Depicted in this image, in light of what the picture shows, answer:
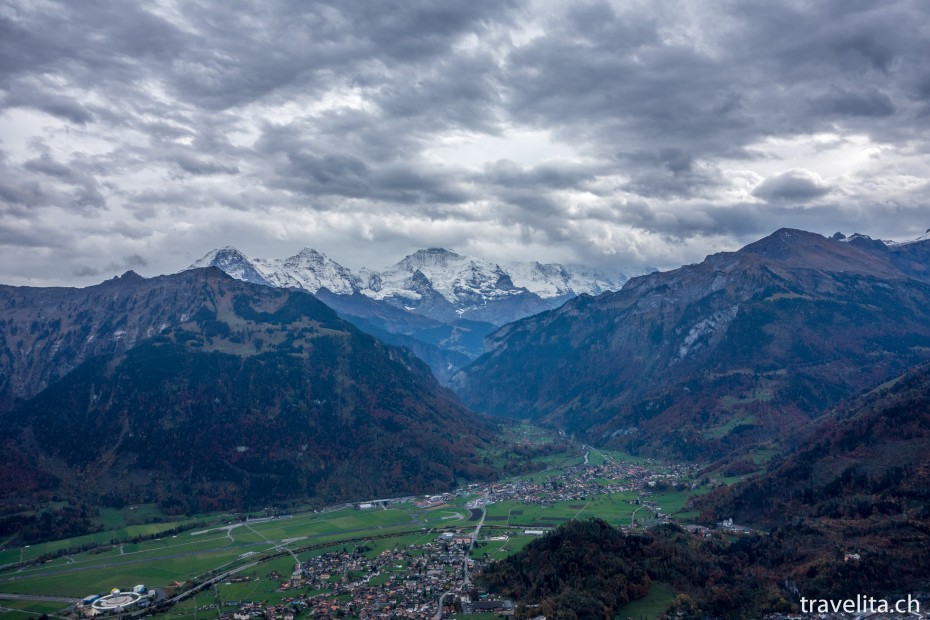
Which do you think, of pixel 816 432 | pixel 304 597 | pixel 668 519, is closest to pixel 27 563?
pixel 304 597

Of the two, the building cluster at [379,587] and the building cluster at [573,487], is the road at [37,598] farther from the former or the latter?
the building cluster at [573,487]

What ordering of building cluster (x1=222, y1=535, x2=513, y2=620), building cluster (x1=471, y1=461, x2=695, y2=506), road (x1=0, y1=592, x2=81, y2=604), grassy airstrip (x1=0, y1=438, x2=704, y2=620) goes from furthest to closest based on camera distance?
building cluster (x1=471, y1=461, x2=695, y2=506) → grassy airstrip (x1=0, y1=438, x2=704, y2=620) → road (x1=0, y1=592, x2=81, y2=604) → building cluster (x1=222, y1=535, x2=513, y2=620)

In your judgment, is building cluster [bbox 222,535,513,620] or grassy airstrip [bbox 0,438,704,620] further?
grassy airstrip [bbox 0,438,704,620]

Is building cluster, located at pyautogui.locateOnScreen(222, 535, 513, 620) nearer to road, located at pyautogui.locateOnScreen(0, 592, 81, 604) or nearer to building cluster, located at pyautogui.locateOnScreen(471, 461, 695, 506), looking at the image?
road, located at pyautogui.locateOnScreen(0, 592, 81, 604)

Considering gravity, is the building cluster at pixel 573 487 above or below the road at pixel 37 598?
below

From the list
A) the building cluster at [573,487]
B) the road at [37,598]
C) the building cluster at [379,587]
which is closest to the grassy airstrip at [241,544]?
the road at [37,598]

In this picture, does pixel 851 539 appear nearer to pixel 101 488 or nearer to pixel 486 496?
pixel 486 496

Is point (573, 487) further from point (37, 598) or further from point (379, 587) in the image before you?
point (37, 598)

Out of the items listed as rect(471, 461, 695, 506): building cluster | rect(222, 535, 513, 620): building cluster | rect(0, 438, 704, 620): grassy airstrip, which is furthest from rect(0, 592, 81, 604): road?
rect(471, 461, 695, 506): building cluster

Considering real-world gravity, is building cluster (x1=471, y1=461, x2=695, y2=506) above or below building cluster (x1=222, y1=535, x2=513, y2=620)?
below
